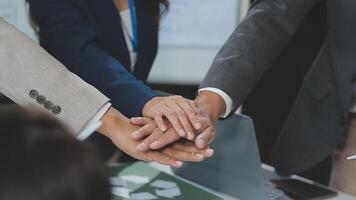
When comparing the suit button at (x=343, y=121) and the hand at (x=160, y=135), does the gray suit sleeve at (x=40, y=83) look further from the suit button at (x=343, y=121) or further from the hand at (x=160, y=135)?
the suit button at (x=343, y=121)

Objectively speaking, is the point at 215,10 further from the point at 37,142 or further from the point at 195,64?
the point at 37,142

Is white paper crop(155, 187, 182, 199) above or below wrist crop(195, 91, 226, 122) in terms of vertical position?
below

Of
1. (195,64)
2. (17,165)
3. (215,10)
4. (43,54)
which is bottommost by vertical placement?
(195,64)

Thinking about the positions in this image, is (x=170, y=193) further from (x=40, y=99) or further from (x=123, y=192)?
(x=40, y=99)

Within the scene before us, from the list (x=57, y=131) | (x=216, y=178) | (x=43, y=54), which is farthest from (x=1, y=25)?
(x=57, y=131)

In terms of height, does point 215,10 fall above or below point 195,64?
above

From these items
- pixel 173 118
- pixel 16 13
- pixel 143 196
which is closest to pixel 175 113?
pixel 173 118

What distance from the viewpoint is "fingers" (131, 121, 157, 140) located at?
4.60ft

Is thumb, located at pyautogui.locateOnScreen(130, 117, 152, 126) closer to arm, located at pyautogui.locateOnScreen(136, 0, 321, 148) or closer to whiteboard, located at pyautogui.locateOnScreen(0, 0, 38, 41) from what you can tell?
arm, located at pyautogui.locateOnScreen(136, 0, 321, 148)

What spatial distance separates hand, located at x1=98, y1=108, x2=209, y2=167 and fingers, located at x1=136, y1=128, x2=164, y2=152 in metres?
0.02

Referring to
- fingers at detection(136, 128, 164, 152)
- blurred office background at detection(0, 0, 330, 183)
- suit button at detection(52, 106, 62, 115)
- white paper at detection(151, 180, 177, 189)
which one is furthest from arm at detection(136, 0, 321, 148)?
blurred office background at detection(0, 0, 330, 183)

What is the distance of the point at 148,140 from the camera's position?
140 centimetres

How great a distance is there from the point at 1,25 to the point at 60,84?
19 cm

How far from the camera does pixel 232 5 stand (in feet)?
8.09
